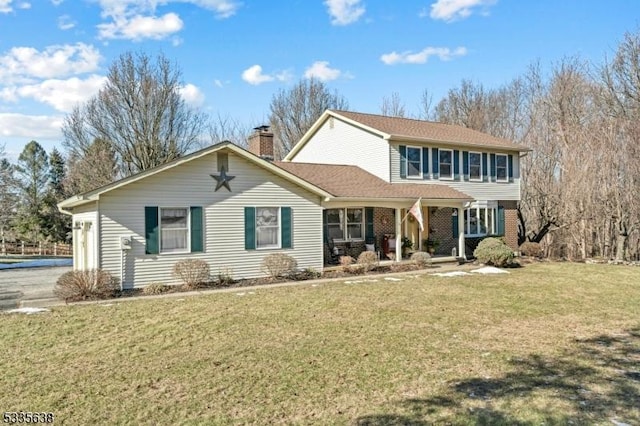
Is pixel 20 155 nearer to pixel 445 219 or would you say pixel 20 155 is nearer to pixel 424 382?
pixel 445 219

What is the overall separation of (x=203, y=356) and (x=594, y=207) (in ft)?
69.4

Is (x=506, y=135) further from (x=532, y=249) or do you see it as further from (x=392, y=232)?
(x=392, y=232)

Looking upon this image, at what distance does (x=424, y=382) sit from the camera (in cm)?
567

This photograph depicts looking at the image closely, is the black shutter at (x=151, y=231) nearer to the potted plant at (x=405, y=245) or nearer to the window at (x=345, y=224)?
the window at (x=345, y=224)

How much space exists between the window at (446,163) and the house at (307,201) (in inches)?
1.9

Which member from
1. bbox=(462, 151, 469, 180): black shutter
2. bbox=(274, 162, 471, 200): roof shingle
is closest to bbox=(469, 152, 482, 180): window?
bbox=(462, 151, 469, 180): black shutter

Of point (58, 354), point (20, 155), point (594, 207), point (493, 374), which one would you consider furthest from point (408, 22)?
point (20, 155)

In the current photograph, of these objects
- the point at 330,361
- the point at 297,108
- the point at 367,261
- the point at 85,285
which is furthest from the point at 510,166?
the point at 297,108

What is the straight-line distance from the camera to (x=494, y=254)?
17.8m

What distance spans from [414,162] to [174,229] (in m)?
11.2

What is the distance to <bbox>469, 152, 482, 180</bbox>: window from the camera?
2163cm

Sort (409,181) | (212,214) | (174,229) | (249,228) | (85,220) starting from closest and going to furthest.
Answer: (174,229) → (212,214) → (85,220) → (249,228) → (409,181)

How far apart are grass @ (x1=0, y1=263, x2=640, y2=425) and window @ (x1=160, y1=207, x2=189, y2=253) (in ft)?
7.96

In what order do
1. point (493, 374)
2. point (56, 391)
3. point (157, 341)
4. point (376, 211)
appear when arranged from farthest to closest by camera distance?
point (376, 211), point (157, 341), point (493, 374), point (56, 391)
